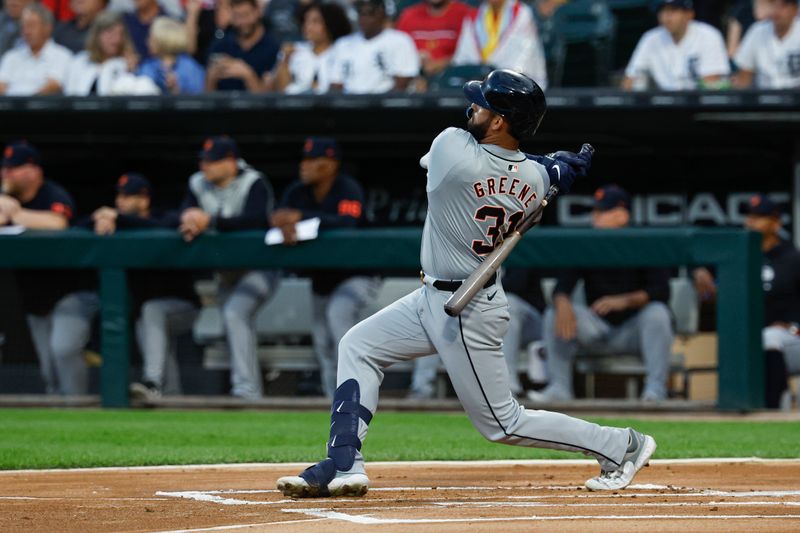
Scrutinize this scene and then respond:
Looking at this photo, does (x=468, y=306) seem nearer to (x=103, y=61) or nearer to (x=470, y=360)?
(x=470, y=360)

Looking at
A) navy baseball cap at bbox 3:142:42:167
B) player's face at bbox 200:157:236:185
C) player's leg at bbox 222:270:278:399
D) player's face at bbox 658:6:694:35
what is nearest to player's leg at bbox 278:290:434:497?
player's leg at bbox 222:270:278:399

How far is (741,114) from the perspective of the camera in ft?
33.9

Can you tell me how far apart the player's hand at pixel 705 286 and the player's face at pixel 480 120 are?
4377 mm

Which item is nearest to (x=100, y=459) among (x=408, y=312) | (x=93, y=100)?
(x=408, y=312)

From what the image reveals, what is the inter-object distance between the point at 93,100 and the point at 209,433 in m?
4.01

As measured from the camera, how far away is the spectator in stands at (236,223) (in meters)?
9.02

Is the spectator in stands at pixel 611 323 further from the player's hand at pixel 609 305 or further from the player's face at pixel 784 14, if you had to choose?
the player's face at pixel 784 14

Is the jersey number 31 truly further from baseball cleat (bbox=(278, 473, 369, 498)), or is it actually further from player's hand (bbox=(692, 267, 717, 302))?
player's hand (bbox=(692, 267, 717, 302))

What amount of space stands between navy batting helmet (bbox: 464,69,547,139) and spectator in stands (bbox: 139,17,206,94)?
6.65m

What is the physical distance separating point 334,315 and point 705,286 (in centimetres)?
232

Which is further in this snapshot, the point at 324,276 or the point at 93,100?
the point at 93,100

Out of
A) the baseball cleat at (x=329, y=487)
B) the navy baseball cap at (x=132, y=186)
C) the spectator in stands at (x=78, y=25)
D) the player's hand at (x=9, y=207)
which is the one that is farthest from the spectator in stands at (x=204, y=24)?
the baseball cleat at (x=329, y=487)

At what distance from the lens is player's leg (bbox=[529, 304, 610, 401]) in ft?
28.5

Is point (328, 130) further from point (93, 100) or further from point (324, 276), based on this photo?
point (324, 276)
